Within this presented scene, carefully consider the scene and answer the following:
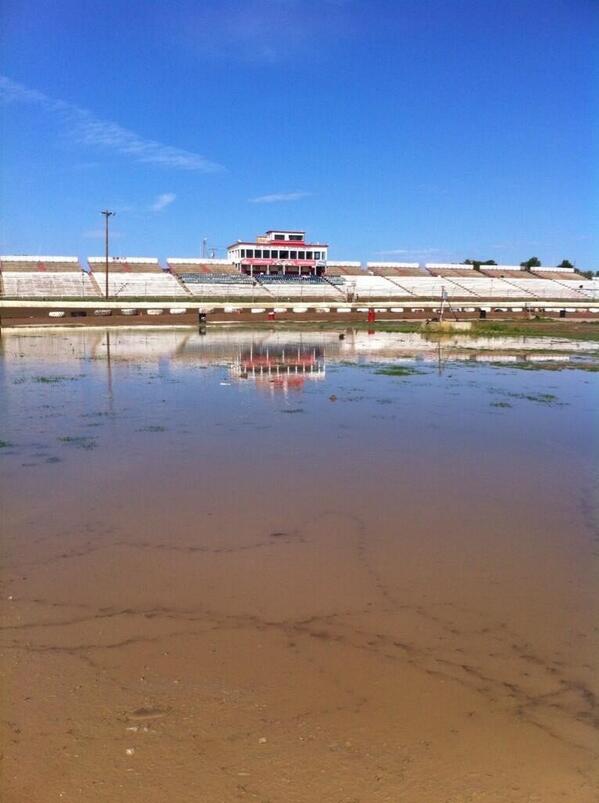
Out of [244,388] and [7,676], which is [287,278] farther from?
[7,676]

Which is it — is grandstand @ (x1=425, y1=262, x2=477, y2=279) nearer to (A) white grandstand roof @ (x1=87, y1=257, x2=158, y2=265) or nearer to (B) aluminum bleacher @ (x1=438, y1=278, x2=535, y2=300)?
(B) aluminum bleacher @ (x1=438, y1=278, x2=535, y2=300)

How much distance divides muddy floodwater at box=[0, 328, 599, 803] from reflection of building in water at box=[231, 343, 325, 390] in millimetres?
6486

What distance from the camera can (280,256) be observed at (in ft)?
293

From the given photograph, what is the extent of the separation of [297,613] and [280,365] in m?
16.5

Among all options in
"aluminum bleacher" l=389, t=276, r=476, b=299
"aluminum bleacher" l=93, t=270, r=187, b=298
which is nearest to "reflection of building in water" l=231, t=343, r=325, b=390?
"aluminum bleacher" l=93, t=270, r=187, b=298

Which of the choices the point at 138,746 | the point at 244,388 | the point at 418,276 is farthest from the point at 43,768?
the point at 418,276

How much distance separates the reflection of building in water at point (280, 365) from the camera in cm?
1759

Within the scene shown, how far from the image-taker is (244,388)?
51.6 ft

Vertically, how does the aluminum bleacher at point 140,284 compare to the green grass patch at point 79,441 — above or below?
above

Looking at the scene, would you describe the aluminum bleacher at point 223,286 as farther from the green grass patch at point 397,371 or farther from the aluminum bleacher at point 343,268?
the green grass patch at point 397,371

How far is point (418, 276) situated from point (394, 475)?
86.4m

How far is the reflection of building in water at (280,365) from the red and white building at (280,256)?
6243cm

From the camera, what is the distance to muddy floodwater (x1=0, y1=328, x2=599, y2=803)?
325cm

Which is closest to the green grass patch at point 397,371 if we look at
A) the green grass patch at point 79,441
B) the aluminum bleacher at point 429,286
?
the green grass patch at point 79,441
